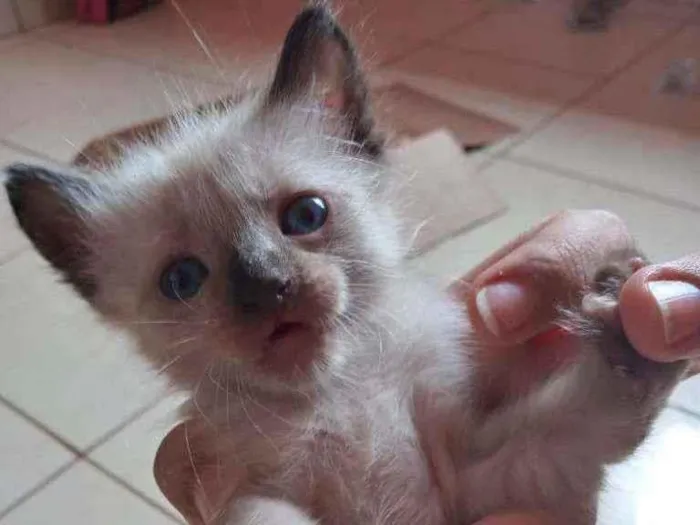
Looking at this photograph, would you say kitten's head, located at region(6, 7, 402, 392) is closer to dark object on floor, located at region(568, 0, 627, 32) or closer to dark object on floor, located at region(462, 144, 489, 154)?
dark object on floor, located at region(462, 144, 489, 154)

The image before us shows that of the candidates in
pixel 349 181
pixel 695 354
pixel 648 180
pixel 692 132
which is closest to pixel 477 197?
pixel 648 180

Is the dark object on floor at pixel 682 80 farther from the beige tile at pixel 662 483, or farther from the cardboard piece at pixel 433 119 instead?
the beige tile at pixel 662 483

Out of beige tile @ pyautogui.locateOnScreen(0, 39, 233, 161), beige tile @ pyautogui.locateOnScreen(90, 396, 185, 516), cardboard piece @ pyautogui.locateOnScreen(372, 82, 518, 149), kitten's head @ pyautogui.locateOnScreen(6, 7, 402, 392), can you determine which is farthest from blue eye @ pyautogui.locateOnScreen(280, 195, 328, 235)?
beige tile @ pyautogui.locateOnScreen(0, 39, 233, 161)

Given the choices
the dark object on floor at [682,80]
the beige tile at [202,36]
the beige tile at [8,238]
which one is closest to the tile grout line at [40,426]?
the beige tile at [8,238]

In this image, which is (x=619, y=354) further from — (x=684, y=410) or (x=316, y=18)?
(x=684, y=410)

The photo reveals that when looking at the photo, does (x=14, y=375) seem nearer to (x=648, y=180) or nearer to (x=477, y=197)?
(x=477, y=197)

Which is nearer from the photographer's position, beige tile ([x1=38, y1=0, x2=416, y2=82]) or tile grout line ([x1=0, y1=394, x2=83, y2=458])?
tile grout line ([x1=0, y1=394, x2=83, y2=458])
